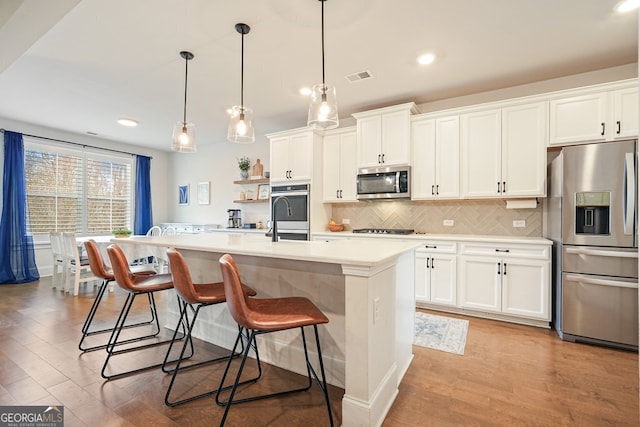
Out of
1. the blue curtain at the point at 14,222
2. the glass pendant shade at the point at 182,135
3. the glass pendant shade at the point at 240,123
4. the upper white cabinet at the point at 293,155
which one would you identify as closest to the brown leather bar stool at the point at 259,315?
the glass pendant shade at the point at 240,123

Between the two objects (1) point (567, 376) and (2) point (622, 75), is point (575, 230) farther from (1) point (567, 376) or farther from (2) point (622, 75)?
(2) point (622, 75)

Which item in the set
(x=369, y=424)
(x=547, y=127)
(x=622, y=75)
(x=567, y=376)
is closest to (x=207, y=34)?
(x=369, y=424)

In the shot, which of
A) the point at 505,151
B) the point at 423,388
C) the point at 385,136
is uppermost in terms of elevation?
the point at 385,136

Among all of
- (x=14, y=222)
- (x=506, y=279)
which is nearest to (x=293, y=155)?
(x=506, y=279)

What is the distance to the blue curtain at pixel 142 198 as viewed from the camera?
6609 mm

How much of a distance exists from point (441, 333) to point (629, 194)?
1.94 m

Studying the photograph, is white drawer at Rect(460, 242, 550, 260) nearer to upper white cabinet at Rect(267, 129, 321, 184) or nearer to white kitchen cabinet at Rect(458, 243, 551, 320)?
white kitchen cabinet at Rect(458, 243, 551, 320)

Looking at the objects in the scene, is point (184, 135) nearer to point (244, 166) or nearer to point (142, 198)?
point (244, 166)

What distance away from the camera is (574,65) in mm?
3105

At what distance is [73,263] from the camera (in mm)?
4398

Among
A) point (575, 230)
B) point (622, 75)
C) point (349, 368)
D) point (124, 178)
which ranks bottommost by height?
point (349, 368)

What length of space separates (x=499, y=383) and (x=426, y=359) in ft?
1.67

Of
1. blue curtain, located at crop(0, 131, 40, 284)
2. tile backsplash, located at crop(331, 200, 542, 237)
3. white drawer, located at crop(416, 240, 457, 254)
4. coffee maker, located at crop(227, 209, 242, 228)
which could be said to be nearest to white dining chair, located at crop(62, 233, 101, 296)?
blue curtain, located at crop(0, 131, 40, 284)

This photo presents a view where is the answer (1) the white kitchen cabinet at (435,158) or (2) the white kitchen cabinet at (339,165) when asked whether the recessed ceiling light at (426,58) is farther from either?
(2) the white kitchen cabinet at (339,165)
